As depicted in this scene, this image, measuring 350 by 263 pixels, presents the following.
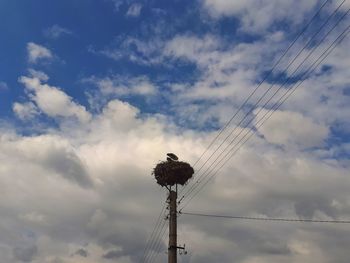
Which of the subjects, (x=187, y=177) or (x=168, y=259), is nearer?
(x=168, y=259)

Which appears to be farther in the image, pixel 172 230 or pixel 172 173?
pixel 172 173

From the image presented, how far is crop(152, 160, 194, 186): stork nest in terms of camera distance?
4394cm

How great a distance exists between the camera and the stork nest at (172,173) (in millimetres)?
43938

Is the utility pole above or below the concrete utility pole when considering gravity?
above

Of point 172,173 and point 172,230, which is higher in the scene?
point 172,173

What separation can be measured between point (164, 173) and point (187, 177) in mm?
1652

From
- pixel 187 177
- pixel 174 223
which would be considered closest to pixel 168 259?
pixel 174 223

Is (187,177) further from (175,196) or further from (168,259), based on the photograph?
(168,259)

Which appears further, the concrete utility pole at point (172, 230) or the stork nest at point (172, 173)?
the stork nest at point (172, 173)

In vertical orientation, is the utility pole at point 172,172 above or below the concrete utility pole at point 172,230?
above

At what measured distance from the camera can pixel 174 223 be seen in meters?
41.2

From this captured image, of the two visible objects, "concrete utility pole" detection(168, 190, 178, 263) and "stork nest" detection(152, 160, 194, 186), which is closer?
"concrete utility pole" detection(168, 190, 178, 263)

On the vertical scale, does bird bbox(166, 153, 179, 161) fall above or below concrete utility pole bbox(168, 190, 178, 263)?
above

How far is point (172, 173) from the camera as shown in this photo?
144 feet
